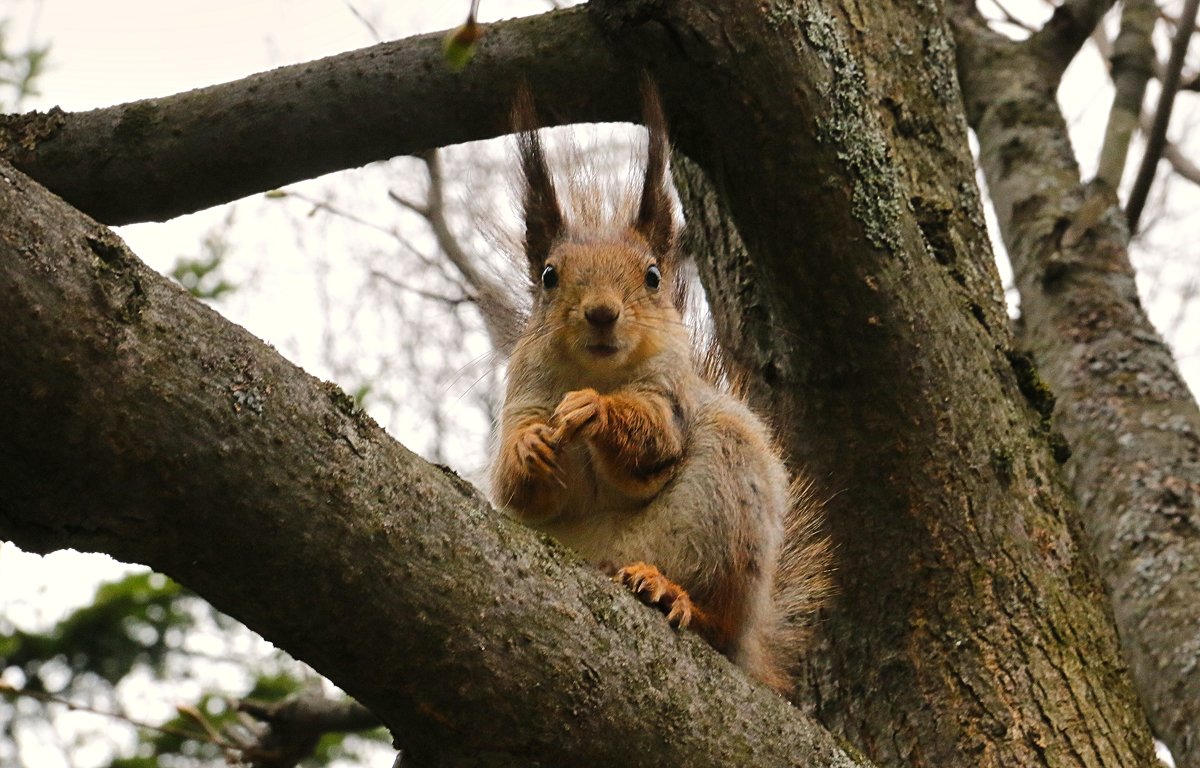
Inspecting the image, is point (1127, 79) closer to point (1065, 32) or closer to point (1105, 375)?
point (1065, 32)

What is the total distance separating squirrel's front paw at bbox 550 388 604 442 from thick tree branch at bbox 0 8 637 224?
0.71 metres

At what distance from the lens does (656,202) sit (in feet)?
12.7

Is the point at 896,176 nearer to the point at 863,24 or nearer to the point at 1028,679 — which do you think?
the point at 863,24

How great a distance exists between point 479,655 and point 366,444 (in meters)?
0.37

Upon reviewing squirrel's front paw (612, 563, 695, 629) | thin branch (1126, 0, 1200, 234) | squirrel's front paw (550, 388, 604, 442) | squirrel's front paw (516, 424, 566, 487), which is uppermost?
thin branch (1126, 0, 1200, 234)

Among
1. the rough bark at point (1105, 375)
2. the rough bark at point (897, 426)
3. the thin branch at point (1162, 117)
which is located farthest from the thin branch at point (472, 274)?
the thin branch at point (1162, 117)

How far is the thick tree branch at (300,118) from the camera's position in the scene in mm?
3031

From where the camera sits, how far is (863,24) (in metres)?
3.29

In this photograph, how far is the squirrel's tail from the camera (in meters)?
3.31

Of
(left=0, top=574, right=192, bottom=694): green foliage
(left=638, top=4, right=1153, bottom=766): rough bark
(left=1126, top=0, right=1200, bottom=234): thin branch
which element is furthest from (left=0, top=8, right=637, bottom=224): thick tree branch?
(left=0, top=574, right=192, bottom=694): green foliage

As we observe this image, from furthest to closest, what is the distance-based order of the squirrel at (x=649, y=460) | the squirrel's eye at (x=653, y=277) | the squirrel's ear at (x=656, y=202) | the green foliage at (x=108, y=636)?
the green foliage at (x=108, y=636) → the squirrel's eye at (x=653, y=277) → the squirrel's ear at (x=656, y=202) → the squirrel at (x=649, y=460)

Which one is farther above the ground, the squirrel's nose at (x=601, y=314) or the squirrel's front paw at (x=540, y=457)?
the squirrel's nose at (x=601, y=314)

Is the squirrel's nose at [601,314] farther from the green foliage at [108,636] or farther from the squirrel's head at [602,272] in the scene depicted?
the green foliage at [108,636]

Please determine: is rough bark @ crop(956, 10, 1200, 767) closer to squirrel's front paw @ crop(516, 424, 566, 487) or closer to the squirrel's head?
the squirrel's head
